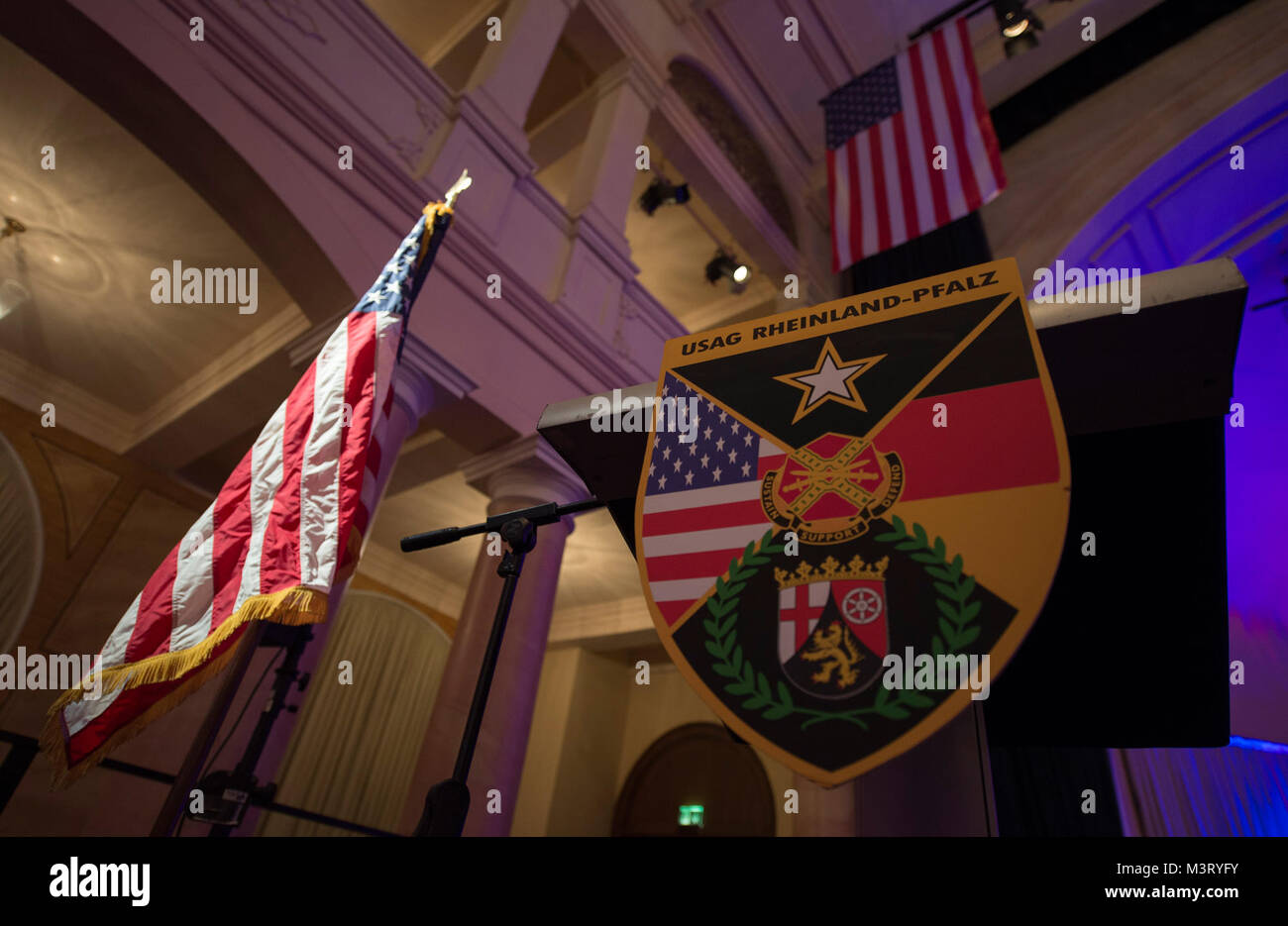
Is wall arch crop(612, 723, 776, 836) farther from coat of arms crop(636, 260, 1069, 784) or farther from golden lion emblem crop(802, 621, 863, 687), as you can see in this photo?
golden lion emblem crop(802, 621, 863, 687)

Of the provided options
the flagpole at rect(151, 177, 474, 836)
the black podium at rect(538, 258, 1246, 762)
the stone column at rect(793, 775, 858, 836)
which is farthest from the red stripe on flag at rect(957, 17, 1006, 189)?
the flagpole at rect(151, 177, 474, 836)

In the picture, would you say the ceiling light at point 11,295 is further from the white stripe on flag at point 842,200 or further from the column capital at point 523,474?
the white stripe on flag at point 842,200

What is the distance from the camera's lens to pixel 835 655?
897mm

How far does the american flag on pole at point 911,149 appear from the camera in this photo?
524 centimetres

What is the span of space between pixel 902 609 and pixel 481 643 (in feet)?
10.7

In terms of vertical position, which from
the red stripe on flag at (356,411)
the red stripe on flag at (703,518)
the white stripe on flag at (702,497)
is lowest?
the red stripe on flag at (703,518)

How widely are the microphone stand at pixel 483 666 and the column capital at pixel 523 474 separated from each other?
2668 mm

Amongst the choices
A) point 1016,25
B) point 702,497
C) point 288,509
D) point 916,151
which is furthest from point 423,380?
point 1016,25

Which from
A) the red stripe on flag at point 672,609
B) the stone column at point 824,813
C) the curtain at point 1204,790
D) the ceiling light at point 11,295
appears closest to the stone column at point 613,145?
the ceiling light at point 11,295

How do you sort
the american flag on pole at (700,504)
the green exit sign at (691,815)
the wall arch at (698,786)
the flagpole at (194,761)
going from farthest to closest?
the green exit sign at (691,815) → the wall arch at (698,786) → the flagpole at (194,761) → the american flag on pole at (700,504)

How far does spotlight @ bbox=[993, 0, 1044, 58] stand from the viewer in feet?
20.2
